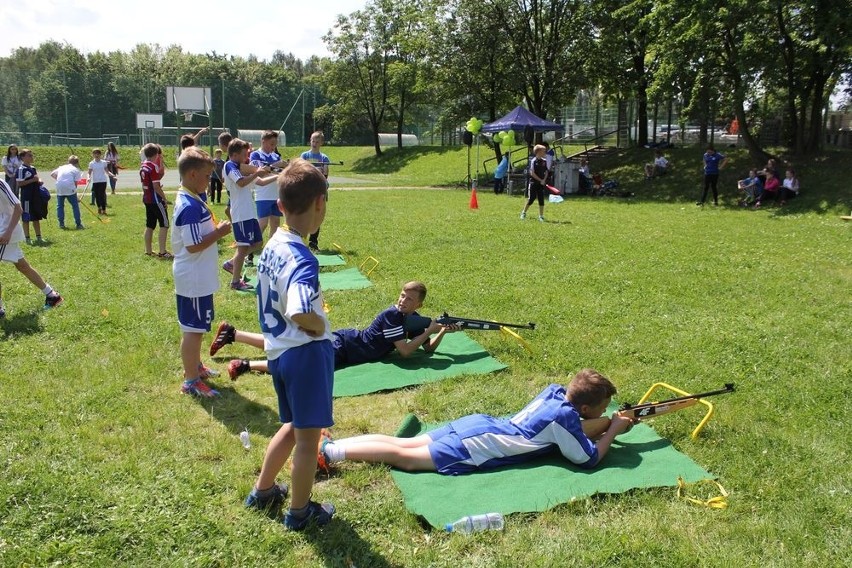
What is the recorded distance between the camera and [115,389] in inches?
205

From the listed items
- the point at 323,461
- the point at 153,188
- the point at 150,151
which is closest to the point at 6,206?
the point at 150,151

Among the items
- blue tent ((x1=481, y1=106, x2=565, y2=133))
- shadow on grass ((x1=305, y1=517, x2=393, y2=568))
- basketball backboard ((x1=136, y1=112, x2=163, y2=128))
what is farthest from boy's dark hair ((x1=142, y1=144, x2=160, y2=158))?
basketball backboard ((x1=136, y1=112, x2=163, y2=128))

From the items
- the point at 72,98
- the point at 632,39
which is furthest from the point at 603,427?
the point at 72,98

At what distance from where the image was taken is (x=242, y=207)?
8492 mm

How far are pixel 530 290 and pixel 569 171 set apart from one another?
61.4ft

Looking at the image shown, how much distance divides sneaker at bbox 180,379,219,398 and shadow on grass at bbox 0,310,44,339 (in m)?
2.67

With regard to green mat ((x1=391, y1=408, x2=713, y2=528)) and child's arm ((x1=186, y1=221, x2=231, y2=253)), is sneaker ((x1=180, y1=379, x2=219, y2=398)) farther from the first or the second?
green mat ((x1=391, y1=408, x2=713, y2=528))

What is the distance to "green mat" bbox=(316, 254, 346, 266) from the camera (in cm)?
1044

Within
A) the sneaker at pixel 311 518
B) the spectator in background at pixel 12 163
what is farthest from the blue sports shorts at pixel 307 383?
the spectator in background at pixel 12 163

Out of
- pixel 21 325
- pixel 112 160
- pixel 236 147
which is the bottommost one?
pixel 21 325

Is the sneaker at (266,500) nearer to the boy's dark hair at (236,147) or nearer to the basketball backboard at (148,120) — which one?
the boy's dark hair at (236,147)

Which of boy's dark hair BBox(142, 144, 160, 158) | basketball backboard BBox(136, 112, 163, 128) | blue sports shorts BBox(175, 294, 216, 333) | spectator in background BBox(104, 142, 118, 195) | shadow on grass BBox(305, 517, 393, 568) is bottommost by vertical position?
shadow on grass BBox(305, 517, 393, 568)

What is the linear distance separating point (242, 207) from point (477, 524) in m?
6.25

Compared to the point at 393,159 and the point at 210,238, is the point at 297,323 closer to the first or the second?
the point at 210,238
